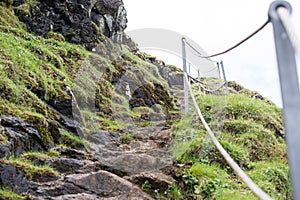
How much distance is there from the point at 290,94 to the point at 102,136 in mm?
5320

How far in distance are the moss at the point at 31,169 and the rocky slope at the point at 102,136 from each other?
0.01m

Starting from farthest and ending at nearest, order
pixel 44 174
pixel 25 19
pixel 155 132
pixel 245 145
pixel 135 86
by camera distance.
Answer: pixel 135 86
pixel 25 19
pixel 155 132
pixel 245 145
pixel 44 174

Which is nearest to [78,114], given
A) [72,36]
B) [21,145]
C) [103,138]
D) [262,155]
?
[103,138]

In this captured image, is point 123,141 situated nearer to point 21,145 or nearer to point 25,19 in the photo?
point 21,145

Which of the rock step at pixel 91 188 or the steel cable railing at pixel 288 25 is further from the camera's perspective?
the rock step at pixel 91 188

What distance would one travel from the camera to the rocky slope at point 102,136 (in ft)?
11.6

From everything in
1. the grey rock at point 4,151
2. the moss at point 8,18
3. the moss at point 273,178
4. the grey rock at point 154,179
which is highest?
the moss at point 8,18

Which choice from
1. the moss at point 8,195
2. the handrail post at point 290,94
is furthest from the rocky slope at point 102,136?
the handrail post at point 290,94

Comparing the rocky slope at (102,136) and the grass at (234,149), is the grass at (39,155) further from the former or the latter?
the grass at (234,149)

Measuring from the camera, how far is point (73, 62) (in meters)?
9.40

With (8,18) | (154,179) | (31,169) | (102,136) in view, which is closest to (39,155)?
(31,169)

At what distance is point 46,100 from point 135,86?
17.2ft

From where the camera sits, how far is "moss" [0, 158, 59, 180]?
3.49m

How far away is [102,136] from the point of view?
6199 millimetres
